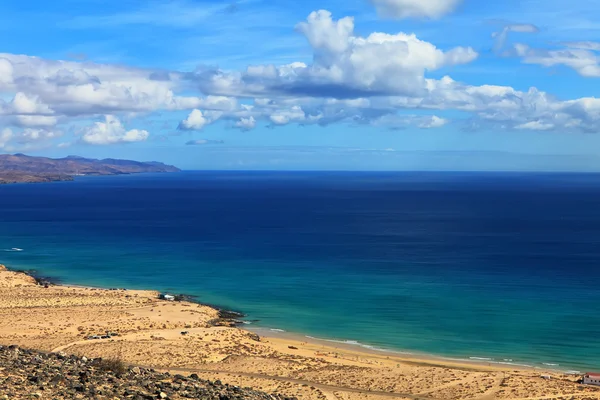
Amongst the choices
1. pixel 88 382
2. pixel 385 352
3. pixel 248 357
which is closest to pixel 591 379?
pixel 385 352

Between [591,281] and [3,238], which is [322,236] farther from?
[3,238]

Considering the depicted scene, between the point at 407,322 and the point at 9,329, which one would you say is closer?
the point at 9,329

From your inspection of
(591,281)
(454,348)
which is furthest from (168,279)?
(591,281)

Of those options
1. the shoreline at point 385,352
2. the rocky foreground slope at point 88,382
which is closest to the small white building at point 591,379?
the shoreline at point 385,352

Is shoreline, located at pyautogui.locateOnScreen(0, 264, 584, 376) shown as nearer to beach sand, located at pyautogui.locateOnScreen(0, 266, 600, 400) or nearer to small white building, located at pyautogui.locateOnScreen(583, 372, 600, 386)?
beach sand, located at pyautogui.locateOnScreen(0, 266, 600, 400)

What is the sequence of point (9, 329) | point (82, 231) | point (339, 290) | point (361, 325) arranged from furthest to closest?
point (82, 231)
point (339, 290)
point (361, 325)
point (9, 329)

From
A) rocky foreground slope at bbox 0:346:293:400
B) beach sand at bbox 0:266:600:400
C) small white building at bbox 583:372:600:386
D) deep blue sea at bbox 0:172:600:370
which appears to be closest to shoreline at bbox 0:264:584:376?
beach sand at bbox 0:266:600:400

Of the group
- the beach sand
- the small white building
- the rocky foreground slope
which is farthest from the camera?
the small white building
